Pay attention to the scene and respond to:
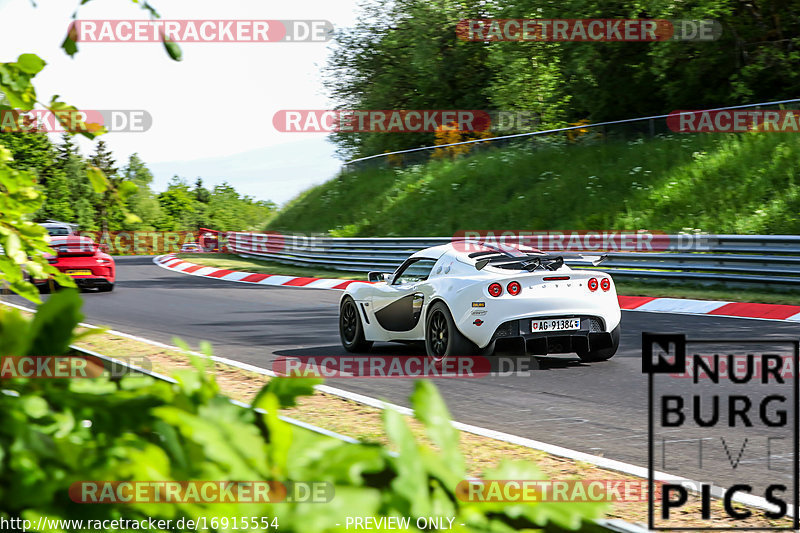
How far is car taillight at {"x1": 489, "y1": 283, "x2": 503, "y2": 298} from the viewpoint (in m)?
8.78

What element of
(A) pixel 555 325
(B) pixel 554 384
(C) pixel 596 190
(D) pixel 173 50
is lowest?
(B) pixel 554 384

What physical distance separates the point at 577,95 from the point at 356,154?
14.6 metres

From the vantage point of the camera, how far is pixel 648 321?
12.7m

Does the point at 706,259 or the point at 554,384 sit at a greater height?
the point at 706,259

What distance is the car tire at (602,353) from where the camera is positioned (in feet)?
30.4

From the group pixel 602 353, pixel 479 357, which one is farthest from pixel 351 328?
pixel 602 353

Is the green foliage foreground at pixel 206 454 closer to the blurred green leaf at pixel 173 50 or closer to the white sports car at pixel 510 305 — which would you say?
the blurred green leaf at pixel 173 50

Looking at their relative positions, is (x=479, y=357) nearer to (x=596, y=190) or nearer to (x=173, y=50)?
(x=173, y=50)

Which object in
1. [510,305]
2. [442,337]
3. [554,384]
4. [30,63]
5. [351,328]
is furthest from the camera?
[351,328]

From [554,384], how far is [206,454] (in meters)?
7.30

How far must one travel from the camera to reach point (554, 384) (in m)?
8.24

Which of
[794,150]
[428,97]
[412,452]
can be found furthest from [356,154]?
[412,452]

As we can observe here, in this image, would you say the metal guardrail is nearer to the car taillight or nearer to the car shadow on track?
the car shadow on track

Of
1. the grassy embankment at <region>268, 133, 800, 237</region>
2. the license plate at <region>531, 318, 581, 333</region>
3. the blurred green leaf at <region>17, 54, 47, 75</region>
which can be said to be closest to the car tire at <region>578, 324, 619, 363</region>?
the license plate at <region>531, 318, 581, 333</region>
